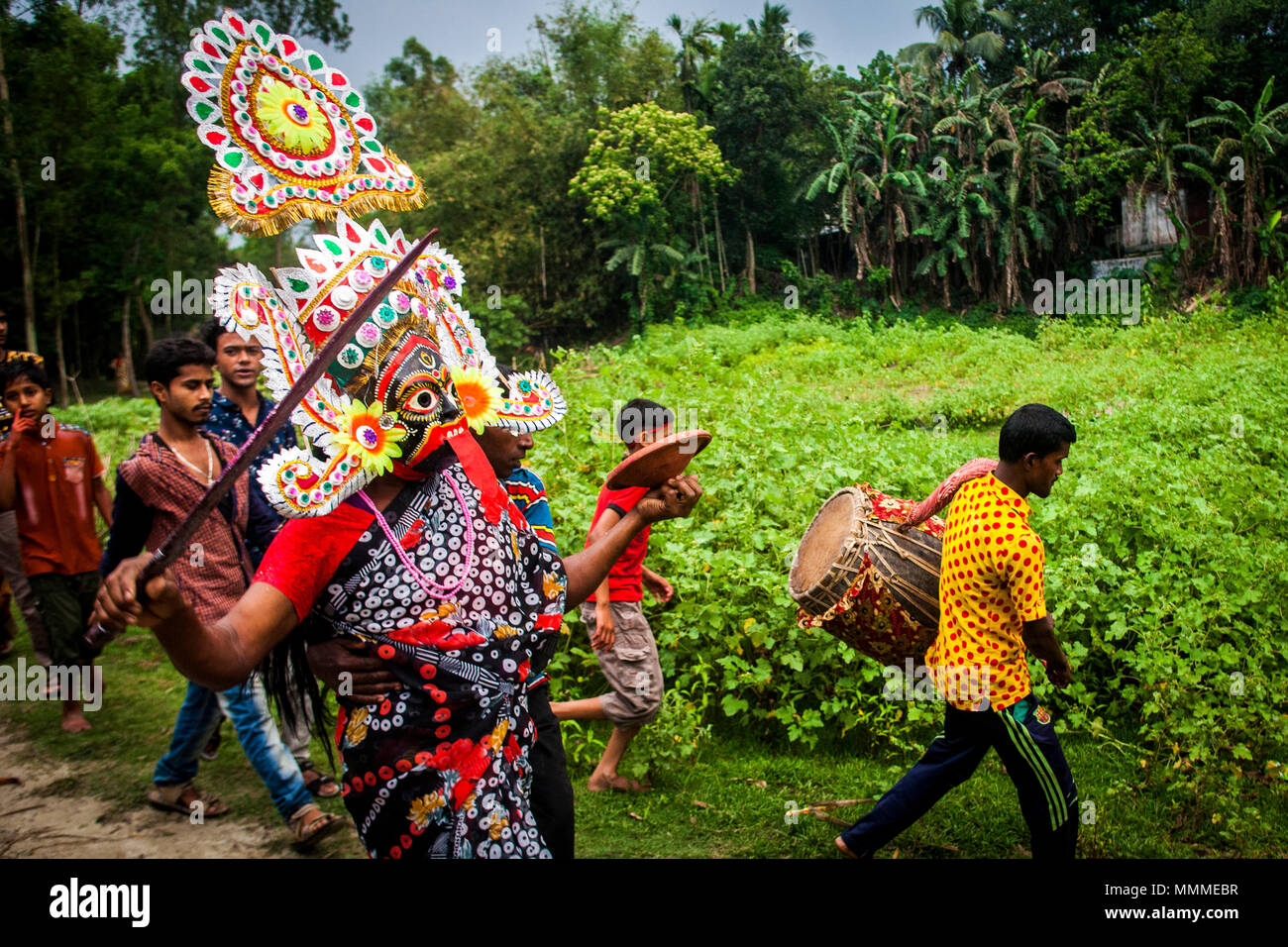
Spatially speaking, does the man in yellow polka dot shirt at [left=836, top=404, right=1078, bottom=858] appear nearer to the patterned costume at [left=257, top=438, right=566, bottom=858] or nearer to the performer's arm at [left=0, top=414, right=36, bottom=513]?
the patterned costume at [left=257, top=438, right=566, bottom=858]

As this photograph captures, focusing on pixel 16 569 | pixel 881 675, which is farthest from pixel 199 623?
pixel 16 569

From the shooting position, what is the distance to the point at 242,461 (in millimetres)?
1627

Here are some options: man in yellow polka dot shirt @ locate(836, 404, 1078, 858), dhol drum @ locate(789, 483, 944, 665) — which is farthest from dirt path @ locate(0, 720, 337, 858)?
man in yellow polka dot shirt @ locate(836, 404, 1078, 858)

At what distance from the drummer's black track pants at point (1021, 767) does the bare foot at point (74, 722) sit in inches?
173

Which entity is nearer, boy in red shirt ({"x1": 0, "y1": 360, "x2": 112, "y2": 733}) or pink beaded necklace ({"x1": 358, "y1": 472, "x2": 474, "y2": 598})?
pink beaded necklace ({"x1": 358, "y1": 472, "x2": 474, "y2": 598})

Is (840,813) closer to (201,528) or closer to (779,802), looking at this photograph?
(779,802)

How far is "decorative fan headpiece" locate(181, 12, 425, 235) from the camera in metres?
2.03

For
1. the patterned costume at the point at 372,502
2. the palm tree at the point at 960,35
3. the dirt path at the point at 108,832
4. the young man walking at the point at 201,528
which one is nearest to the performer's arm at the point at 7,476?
the dirt path at the point at 108,832

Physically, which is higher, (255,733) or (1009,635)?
(1009,635)

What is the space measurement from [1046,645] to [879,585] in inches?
24.4

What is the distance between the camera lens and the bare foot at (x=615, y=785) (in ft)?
13.4

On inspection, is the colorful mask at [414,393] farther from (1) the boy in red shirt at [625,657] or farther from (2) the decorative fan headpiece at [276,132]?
(1) the boy in red shirt at [625,657]
